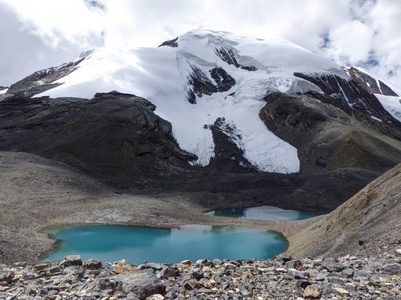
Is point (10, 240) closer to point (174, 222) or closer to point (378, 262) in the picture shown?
point (174, 222)

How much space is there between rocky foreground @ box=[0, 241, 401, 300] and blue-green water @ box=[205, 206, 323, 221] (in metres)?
35.7

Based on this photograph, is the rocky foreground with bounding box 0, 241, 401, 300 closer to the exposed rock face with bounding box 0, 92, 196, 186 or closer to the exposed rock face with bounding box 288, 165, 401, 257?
the exposed rock face with bounding box 288, 165, 401, 257

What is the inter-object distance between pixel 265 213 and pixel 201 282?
132 feet

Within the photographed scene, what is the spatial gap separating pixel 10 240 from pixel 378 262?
20904 mm

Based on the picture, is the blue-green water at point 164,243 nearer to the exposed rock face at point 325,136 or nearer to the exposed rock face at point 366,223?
the exposed rock face at point 366,223

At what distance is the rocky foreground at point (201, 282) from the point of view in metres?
7.68

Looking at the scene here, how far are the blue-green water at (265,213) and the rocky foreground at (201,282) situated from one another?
35.7 m

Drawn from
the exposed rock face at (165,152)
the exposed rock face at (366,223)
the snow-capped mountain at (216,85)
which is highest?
the snow-capped mountain at (216,85)

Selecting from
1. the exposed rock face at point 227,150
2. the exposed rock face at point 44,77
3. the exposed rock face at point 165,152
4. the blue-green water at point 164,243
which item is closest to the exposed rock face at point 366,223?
the blue-green water at point 164,243

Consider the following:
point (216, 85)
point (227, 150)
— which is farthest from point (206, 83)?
point (227, 150)

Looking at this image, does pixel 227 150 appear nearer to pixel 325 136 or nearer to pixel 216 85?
pixel 325 136

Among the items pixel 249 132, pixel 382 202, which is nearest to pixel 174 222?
pixel 382 202

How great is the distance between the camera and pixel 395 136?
94.2 metres

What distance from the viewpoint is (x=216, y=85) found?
117688 millimetres
